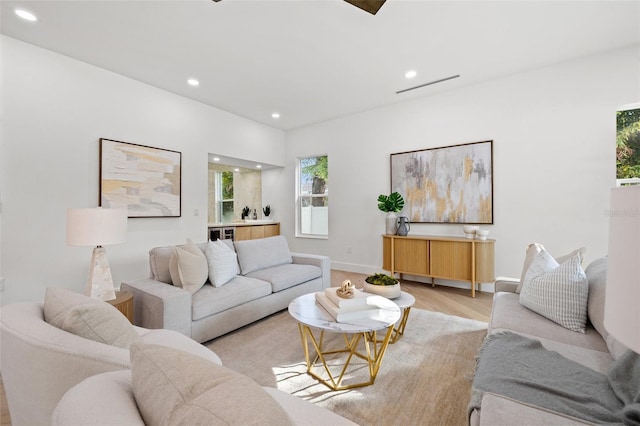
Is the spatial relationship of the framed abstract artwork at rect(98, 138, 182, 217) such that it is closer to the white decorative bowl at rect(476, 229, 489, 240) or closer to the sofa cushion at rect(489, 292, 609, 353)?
the sofa cushion at rect(489, 292, 609, 353)

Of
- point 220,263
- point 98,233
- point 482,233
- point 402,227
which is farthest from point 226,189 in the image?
point 482,233

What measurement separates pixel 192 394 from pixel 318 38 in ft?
10.3

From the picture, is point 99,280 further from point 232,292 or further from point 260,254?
point 260,254

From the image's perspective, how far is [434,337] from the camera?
2.42 metres

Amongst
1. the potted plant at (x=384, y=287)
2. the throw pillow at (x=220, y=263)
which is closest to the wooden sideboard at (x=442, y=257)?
the potted plant at (x=384, y=287)

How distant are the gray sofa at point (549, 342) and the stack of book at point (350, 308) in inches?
26.8

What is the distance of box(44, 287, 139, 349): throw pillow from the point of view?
3.17 ft

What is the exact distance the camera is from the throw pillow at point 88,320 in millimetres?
966

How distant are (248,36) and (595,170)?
414cm

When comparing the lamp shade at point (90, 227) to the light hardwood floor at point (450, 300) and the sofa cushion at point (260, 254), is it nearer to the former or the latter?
the sofa cushion at point (260, 254)

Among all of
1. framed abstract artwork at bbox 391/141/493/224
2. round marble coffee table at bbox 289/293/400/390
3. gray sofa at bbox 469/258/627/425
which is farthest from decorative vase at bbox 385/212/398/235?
round marble coffee table at bbox 289/293/400/390

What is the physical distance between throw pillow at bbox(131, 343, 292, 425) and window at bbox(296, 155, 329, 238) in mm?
4934

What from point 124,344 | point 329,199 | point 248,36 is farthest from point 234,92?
point 124,344

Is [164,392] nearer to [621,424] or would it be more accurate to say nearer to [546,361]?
[621,424]
